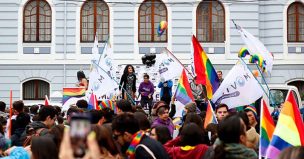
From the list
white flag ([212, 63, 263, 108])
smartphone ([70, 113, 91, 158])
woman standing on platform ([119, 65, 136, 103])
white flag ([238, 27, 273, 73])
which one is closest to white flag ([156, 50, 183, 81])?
woman standing on platform ([119, 65, 136, 103])

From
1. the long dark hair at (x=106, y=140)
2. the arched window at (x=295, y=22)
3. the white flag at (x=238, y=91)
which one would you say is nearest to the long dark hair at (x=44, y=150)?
the long dark hair at (x=106, y=140)

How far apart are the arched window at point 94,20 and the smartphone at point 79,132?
74.0 feet

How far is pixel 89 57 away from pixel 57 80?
1548 millimetres

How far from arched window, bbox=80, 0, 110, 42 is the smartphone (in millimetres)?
22563

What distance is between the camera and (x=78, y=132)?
3.08 meters

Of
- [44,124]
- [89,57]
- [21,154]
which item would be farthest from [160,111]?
[89,57]

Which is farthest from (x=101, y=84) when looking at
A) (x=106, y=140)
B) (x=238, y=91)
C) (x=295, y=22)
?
(x=295, y=22)

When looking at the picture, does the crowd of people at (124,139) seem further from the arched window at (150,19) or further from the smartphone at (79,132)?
the arched window at (150,19)

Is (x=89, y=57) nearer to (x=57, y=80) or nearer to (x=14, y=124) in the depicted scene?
(x=57, y=80)

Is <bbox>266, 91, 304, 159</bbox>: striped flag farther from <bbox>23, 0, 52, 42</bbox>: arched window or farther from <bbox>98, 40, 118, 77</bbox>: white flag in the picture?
<bbox>23, 0, 52, 42</bbox>: arched window

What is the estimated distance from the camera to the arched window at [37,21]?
2567 centimetres

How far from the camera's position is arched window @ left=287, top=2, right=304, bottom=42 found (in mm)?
25984

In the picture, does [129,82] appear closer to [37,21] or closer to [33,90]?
[33,90]

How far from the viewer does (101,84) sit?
1509 centimetres
